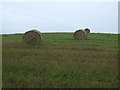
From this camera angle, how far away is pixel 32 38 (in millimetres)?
18078

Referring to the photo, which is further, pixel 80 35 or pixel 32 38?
pixel 80 35

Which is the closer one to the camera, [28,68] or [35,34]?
[28,68]

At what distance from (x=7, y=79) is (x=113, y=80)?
346 centimetres

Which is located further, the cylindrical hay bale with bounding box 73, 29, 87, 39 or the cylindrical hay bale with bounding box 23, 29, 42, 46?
the cylindrical hay bale with bounding box 73, 29, 87, 39

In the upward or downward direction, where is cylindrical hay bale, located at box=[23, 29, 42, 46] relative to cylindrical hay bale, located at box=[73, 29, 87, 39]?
downward

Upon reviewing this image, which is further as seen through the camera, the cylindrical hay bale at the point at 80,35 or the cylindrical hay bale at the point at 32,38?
the cylindrical hay bale at the point at 80,35

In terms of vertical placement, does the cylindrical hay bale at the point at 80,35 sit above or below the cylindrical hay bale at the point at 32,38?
above

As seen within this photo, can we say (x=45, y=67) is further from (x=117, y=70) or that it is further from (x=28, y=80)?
(x=117, y=70)

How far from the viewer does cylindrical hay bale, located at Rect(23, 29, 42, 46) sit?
17836mm

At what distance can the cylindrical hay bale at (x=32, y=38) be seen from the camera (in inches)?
702

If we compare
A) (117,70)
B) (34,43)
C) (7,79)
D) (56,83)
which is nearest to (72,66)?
(117,70)

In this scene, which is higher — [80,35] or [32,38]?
[80,35]

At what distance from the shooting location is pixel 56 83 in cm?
595

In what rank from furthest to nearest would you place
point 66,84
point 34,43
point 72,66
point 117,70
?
1. point 34,43
2. point 72,66
3. point 117,70
4. point 66,84
